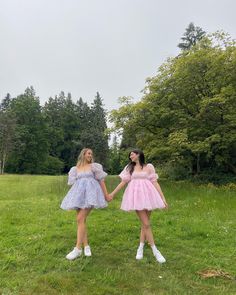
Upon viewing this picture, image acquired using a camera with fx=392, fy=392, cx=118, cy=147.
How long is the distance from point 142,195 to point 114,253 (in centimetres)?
145

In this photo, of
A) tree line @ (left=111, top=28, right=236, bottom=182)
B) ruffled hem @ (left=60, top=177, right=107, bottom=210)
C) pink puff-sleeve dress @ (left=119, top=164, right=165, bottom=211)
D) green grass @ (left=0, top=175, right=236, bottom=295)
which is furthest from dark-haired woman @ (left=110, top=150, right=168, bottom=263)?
tree line @ (left=111, top=28, right=236, bottom=182)

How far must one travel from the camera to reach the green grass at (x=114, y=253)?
6.33 m

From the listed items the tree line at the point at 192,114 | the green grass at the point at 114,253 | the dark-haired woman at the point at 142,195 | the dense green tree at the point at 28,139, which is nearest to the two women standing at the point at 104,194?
the dark-haired woman at the point at 142,195

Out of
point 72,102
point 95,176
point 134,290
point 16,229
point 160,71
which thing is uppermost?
point 72,102

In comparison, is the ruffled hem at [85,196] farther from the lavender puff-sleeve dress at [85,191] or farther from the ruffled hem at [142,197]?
the ruffled hem at [142,197]

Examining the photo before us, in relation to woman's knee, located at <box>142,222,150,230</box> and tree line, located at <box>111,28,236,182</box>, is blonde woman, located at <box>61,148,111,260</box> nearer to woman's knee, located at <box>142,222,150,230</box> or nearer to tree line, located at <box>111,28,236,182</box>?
woman's knee, located at <box>142,222,150,230</box>

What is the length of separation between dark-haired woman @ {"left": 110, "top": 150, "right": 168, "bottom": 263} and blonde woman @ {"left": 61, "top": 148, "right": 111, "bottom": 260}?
19.9 inches

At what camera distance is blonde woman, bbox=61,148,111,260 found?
7.50 meters

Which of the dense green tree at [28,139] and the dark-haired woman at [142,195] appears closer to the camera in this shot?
the dark-haired woman at [142,195]

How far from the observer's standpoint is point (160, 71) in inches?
1126

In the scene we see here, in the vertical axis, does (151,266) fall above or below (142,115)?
below

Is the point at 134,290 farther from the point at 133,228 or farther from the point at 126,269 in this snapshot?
the point at 133,228

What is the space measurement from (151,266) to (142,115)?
2024 cm

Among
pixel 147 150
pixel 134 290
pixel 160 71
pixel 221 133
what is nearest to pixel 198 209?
pixel 134 290
